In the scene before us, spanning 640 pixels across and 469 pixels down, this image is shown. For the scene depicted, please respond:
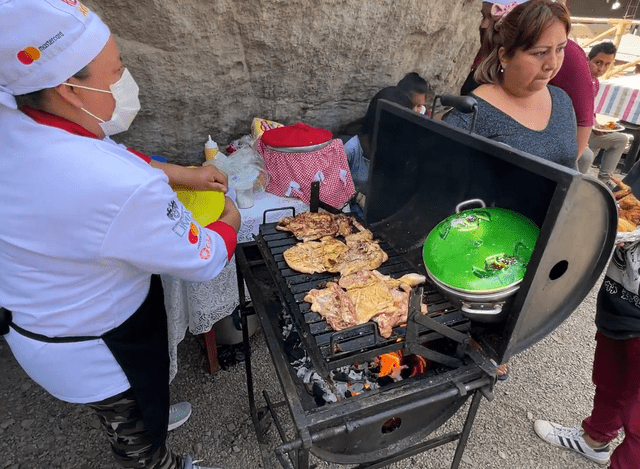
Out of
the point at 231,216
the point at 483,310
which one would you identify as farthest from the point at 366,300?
the point at 231,216

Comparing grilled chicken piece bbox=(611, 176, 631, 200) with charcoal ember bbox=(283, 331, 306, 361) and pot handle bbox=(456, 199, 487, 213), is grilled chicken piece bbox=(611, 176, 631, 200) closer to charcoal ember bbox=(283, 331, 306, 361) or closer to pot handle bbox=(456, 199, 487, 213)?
pot handle bbox=(456, 199, 487, 213)

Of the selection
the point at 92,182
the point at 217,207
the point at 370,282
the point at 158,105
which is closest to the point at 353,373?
the point at 370,282

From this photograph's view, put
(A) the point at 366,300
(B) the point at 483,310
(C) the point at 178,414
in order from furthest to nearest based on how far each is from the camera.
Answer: (C) the point at 178,414
(A) the point at 366,300
(B) the point at 483,310

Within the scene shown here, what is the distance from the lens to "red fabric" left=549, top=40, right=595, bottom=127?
9.78ft

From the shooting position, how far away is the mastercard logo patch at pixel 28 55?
1180 mm

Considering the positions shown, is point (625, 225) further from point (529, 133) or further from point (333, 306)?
point (333, 306)

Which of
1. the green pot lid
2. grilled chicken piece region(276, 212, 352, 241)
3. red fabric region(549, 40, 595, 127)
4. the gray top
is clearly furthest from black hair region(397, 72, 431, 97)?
the green pot lid

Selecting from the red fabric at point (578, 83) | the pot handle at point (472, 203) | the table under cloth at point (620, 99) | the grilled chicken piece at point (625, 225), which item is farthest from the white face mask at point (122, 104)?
the table under cloth at point (620, 99)

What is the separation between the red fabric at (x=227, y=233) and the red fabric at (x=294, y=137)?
1585 millimetres

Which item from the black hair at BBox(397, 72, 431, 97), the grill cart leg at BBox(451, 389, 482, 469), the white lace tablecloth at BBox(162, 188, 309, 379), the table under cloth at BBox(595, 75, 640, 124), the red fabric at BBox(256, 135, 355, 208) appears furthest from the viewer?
the table under cloth at BBox(595, 75, 640, 124)

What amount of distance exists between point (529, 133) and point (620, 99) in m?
7.94

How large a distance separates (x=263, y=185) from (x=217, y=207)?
1.18 metres

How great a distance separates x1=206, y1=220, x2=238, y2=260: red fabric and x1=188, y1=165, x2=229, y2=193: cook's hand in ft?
1.31

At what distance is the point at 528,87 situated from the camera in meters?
2.18
